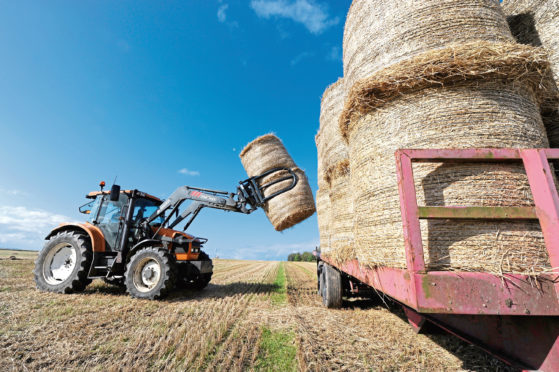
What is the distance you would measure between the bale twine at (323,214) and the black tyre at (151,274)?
125 inches

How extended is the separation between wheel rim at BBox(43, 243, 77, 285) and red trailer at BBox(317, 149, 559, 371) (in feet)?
22.9

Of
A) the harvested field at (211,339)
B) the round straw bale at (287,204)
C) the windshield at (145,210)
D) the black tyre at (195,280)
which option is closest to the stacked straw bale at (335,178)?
the round straw bale at (287,204)

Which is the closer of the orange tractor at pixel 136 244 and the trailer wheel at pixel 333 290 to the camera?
the trailer wheel at pixel 333 290

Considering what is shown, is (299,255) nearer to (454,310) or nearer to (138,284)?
(138,284)

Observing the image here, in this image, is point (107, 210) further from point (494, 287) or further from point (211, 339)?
point (494, 287)

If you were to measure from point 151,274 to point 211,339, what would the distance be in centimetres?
317

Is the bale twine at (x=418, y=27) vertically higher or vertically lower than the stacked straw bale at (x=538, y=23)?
lower

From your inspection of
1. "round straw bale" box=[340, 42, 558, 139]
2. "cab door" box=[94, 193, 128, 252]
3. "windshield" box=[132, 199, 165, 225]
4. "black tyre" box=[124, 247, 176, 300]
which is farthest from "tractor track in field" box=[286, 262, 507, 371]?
"cab door" box=[94, 193, 128, 252]

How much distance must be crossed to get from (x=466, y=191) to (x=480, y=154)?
25 centimetres

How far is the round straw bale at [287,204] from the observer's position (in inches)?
265

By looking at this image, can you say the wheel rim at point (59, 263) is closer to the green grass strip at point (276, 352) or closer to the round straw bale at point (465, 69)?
the green grass strip at point (276, 352)

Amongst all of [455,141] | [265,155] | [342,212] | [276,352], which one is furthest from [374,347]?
[265,155]

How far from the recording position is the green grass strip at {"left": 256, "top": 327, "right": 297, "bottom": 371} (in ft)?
7.98

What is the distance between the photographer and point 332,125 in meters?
5.05
